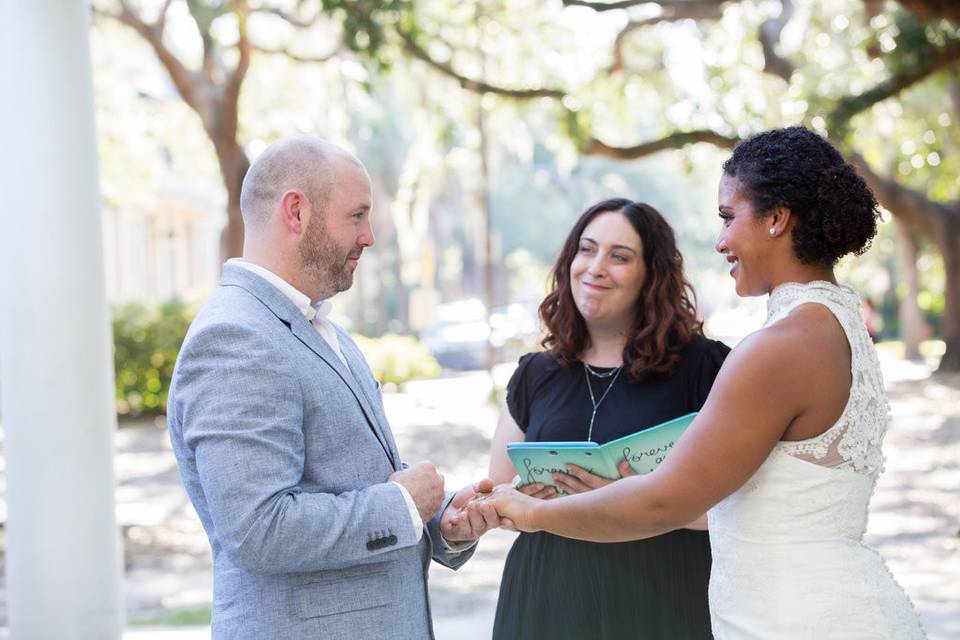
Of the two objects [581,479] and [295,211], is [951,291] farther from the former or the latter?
[295,211]

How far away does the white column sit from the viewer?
5633 mm

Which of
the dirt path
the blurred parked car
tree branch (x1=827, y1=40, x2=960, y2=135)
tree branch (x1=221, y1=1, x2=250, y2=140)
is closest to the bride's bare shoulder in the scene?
the dirt path

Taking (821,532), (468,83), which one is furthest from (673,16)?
(821,532)

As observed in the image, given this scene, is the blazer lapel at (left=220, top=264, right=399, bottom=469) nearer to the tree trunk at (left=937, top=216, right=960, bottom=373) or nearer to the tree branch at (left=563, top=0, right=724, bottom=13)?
the tree branch at (left=563, top=0, right=724, bottom=13)

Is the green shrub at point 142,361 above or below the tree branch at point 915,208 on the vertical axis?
below

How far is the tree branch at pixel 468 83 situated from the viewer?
1248cm

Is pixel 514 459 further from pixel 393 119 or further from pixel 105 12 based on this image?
pixel 393 119

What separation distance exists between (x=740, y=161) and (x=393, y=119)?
52.8 m

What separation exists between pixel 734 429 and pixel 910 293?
94.7 feet

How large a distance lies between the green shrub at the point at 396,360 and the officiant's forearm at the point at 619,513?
2157 centimetres

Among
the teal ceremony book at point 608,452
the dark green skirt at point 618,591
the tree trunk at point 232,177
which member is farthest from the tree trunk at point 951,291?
the teal ceremony book at point 608,452

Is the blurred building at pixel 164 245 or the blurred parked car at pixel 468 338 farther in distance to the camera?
the blurred parked car at pixel 468 338

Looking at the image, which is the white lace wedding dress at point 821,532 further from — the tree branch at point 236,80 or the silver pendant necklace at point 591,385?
the tree branch at point 236,80

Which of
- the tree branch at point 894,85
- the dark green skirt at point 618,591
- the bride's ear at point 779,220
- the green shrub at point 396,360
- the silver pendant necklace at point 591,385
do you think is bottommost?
the green shrub at point 396,360
